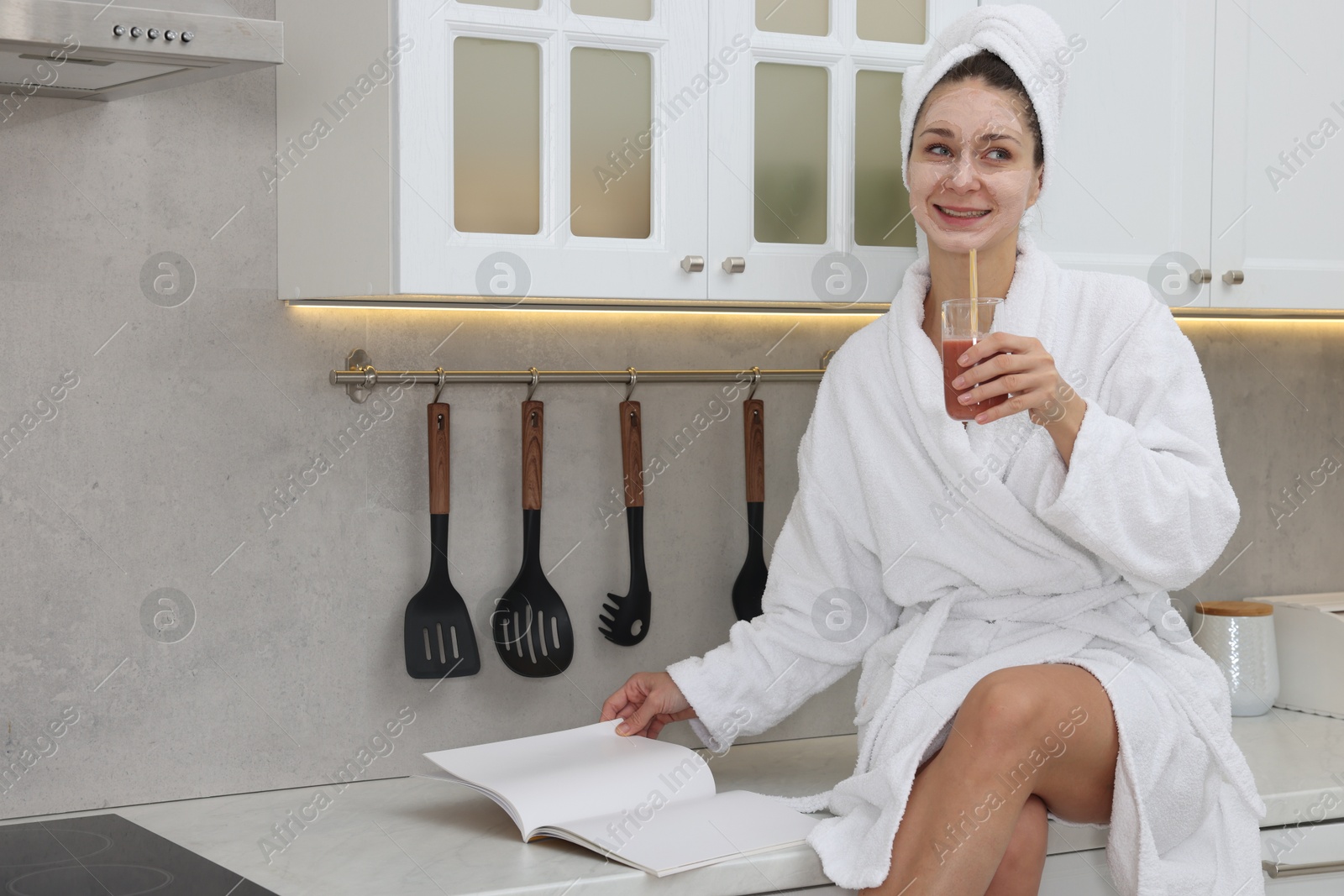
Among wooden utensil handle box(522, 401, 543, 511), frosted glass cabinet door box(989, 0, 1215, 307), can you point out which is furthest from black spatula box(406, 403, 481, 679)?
frosted glass cabinet door box(989, 0, 1215, 307)

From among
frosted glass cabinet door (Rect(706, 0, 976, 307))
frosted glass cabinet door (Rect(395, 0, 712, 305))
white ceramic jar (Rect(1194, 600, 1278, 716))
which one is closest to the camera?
frosted glass cabinet door (Rect(395, 0, 712, 305))

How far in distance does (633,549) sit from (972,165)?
73 cm

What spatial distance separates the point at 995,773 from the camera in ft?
4.40

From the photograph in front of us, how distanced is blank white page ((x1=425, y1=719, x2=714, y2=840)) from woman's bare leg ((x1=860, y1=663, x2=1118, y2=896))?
281 millimetres

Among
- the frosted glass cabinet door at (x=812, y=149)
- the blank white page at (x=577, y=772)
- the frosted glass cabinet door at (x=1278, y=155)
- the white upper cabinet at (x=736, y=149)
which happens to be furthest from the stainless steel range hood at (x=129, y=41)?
the frosted glass cabinet door at (x=1278, y=155)

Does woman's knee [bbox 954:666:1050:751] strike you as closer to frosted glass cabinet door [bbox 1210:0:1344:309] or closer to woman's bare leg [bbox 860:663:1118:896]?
woman's bare leg [bbox 860:663:1118:896]

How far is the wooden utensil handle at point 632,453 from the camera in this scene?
1911 millimetres

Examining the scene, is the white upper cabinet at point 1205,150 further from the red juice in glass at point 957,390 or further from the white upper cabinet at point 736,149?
the red juice in glass at point 957,390

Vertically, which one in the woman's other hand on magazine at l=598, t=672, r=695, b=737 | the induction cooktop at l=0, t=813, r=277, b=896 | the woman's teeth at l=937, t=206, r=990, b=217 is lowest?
the induction cooktop at l=0, t=813, r=277, b=896

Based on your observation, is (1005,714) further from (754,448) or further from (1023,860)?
(754,448)

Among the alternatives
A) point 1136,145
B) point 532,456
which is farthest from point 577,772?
point 1136,145

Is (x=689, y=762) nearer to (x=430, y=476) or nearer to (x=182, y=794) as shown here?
(x=430, y=476)

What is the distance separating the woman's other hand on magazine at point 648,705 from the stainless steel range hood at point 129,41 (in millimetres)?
852

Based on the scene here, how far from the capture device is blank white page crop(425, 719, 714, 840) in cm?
151
